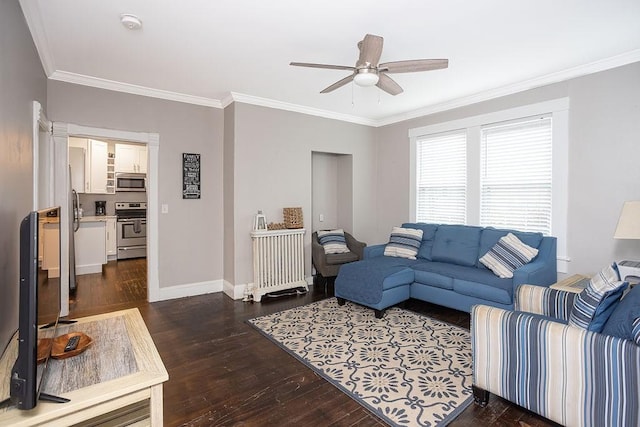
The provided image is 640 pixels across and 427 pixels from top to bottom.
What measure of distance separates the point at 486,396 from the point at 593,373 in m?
0.68

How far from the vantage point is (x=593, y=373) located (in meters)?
1.67

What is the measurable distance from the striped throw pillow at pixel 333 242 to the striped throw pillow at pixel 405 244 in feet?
2.33

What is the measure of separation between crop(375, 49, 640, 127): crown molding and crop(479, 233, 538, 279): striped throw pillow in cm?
180

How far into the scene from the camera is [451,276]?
3.68 metres

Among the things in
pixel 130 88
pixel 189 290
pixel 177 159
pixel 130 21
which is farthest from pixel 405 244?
pixel 130 88

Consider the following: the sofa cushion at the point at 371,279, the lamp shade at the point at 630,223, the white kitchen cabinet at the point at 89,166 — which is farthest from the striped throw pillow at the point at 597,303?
the white kitchen cabinet at the point at 89,166

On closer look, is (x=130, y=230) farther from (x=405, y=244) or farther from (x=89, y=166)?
(x=405, y=244)

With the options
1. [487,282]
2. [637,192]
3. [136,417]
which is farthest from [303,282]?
[637,192]

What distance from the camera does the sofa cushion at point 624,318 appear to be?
1.63 metres

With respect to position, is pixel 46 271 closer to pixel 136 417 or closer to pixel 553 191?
pixel 136 417

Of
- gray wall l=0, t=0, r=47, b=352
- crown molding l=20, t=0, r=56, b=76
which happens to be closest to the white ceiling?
crown molding l=20, t=0, r=56, b=76

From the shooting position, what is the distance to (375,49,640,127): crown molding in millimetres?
3232

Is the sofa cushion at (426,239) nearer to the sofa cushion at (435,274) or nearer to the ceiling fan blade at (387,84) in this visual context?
the sofa cushion at (435,274)

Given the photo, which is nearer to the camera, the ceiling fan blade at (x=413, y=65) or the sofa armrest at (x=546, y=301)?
the sofa armrest at (x=546, y=301)
